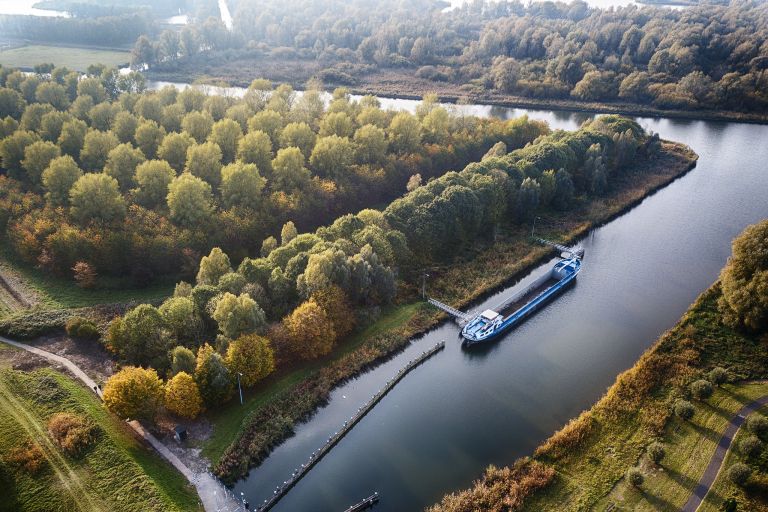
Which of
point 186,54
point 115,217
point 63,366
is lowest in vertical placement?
point 63,366

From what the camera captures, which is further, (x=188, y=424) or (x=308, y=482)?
(x=188, y=424)

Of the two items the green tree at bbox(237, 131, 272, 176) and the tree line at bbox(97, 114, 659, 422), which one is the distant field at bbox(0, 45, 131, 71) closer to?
the green tree at bbox(237, 131, 272, 176)

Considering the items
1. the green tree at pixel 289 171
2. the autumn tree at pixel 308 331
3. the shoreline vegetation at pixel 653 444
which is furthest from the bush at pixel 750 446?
the green tree at pixel 289 171

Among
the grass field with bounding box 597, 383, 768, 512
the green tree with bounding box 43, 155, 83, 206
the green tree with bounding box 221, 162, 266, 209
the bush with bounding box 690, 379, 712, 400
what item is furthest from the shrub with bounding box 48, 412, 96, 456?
the bush with bounding box 690, 379, 712, 400

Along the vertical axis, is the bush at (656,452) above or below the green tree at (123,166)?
below

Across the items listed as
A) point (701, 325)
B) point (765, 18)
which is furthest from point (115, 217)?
point (765, 18)

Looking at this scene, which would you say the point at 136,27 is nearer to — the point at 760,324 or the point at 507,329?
the point at 507,329

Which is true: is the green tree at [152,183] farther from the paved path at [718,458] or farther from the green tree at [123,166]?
the paved path at [718,458]
